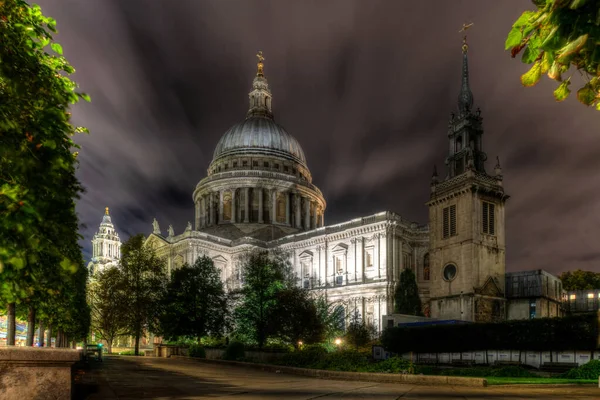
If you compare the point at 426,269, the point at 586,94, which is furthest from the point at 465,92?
the point at 586,94

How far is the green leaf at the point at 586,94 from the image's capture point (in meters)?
4.09

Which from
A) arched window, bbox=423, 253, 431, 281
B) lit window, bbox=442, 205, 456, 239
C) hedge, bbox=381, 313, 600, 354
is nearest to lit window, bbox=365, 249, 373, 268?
arched window, bbox=423, 253, 431, 281

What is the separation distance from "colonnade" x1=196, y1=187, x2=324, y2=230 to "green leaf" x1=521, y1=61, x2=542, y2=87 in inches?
3355

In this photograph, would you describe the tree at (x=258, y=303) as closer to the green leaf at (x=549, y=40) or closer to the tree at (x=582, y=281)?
the green leaf at (x=549, y=40)

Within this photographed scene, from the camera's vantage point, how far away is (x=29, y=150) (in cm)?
626

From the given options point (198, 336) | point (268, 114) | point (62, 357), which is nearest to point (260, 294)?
point (198, 336)

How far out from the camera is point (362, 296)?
64250 millimetres

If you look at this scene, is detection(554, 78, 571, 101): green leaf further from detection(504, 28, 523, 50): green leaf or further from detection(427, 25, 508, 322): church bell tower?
detection(427, 25, 508, 322): church bell tower

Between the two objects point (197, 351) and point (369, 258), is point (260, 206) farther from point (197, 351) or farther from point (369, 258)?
point (197, 351)

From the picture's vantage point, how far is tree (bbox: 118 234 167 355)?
51.3 m

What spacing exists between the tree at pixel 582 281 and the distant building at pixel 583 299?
793 cm

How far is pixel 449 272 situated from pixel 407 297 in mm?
12169

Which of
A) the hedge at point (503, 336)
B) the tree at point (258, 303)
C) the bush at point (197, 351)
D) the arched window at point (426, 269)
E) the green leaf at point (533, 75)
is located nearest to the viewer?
the green leaf at point (533, 75)

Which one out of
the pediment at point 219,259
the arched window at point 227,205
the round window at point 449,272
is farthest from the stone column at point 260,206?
the round window at point 449,272
